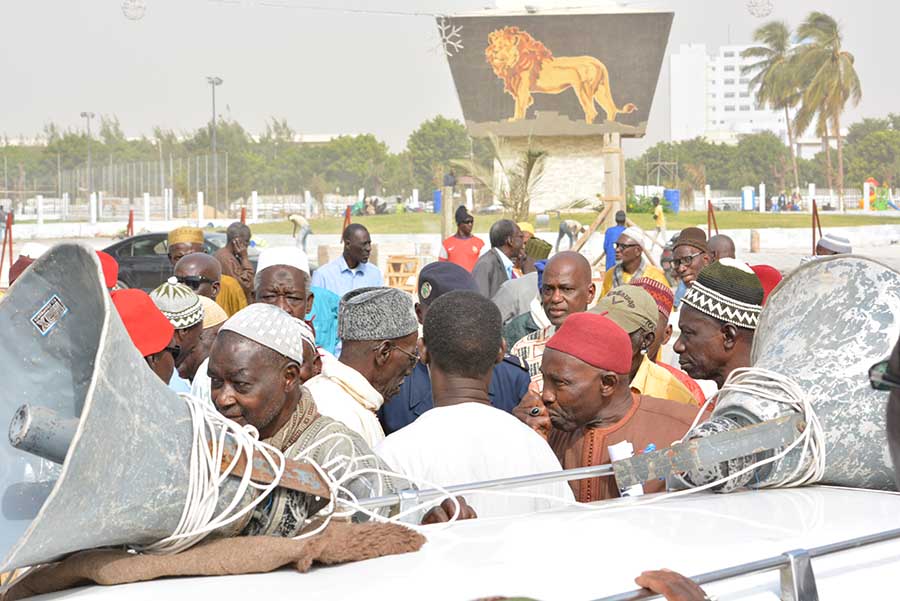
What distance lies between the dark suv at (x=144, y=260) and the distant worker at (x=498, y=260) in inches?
463

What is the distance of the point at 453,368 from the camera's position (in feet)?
11.8

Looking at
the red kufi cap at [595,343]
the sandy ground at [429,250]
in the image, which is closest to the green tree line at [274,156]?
the sandy ground at [429,250]

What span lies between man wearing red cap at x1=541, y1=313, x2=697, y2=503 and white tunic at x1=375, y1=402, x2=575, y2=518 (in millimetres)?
369

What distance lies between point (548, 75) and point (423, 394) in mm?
45468

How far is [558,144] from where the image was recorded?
167ft

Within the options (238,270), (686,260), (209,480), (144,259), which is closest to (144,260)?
(144,259)

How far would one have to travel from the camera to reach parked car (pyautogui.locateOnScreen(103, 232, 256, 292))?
20734 millimetres

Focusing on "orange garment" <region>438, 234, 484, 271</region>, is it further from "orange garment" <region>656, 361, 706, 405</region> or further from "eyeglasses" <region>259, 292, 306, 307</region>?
"orange garment" <region>656, 361, 706, 405</region>

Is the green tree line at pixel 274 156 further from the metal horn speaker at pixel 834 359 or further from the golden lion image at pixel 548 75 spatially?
the metal horn speaker at pixel 834 359

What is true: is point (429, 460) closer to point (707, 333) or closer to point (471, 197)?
point (707, 333)

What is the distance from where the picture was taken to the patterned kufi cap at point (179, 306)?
535 cm

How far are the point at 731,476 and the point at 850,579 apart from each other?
473 mm

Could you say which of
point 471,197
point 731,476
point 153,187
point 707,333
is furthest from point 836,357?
point 153,187

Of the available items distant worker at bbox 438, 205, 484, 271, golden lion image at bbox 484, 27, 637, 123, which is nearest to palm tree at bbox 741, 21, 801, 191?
golden lion image at bbox 484, 27, 637, 123
